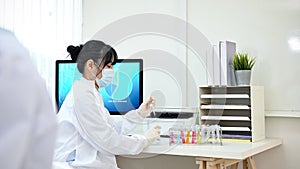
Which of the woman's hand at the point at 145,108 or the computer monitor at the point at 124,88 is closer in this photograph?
the woman's hand at the point at 145,108

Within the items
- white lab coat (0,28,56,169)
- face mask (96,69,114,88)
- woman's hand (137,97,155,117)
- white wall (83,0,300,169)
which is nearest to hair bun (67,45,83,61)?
face mask (96,69,114,88)

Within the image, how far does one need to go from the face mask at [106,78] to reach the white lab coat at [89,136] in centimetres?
17

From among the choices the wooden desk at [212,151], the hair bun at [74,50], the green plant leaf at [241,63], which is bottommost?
the wooden desk at [212,151]

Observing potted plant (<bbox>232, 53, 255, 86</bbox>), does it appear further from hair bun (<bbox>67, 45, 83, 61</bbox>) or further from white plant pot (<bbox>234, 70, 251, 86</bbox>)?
hair bun (<bbox>67, 45, 83, 61</bbox>)

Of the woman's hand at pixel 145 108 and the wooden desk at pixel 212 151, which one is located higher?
the woman's hand at pixel 145 108

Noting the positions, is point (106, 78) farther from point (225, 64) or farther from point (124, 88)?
point (225, 64)

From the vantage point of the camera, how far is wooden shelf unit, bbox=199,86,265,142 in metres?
2.02

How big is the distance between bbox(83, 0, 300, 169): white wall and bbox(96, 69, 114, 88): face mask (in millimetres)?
592

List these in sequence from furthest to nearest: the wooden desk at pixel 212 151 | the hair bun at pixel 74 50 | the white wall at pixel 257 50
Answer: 1. the white wall at pixel 257 50
2. the hair bun at pixel 74 50
3. the wooden desk at pixel 212 151

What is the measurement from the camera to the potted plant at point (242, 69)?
2.09m

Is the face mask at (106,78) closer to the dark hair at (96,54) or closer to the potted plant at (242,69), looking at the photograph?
the dark hair at (96,54)

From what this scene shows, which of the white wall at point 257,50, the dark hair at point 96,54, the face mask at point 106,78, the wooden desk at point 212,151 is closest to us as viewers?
the wooden desk at point 212,151

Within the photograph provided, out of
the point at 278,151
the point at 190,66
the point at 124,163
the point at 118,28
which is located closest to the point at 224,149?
the point at 278,151

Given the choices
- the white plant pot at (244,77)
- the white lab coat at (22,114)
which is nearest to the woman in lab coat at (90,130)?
the white plant pot at (244,77)
